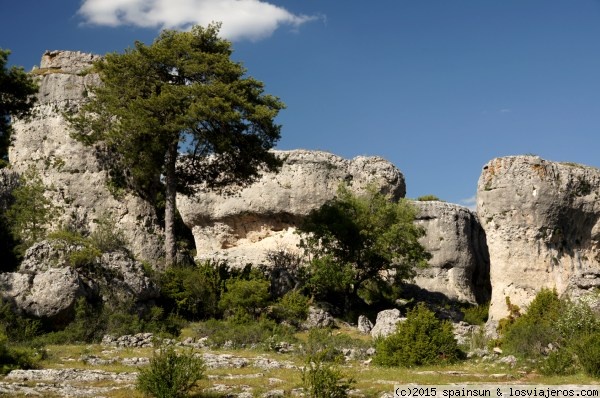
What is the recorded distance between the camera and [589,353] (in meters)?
17.7

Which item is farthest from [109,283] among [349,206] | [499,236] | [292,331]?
[499,236]

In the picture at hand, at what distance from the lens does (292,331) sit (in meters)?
27.2

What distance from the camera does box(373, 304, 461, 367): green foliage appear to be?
66.7 ft

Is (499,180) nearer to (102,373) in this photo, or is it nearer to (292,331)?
(292,331)

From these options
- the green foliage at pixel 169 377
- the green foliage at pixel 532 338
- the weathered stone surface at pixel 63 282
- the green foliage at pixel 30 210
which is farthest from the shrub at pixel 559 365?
the green foliage at pixel 30 210

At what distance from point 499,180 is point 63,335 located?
798 inches

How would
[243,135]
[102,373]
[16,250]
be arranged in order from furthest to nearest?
[243,135], [16,250], [102,373]

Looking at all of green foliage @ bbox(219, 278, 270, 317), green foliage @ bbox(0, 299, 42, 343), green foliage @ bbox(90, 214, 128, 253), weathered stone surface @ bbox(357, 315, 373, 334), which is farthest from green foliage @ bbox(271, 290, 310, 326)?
green foliage @ bbox(0, 299, 42, 343)

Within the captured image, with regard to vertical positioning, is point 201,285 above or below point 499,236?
below

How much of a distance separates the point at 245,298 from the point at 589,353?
14322 millimetres

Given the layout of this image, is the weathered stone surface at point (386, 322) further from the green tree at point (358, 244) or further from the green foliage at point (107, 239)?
the green foliage at point (107, 239)

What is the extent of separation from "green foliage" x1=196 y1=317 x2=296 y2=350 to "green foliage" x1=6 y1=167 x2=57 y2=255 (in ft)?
30.5

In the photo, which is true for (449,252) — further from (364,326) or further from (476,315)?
(364,326)

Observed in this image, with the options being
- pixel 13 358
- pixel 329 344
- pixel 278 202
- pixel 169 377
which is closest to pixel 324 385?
pixel 169 377
